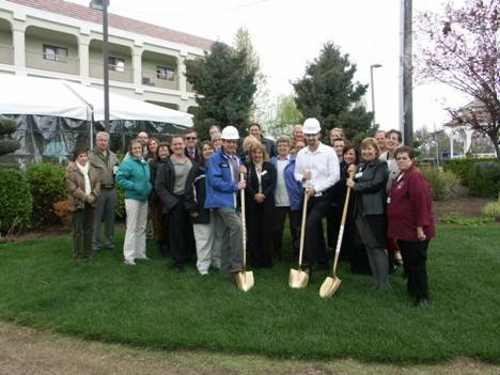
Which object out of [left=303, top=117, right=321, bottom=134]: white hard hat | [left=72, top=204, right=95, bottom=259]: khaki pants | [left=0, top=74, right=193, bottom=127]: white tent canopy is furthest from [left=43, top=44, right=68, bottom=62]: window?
[left=303, top=117, right=321, bottom=134]: white hard hat

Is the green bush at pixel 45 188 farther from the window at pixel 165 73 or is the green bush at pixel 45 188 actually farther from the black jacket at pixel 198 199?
the window at pixel 165 73

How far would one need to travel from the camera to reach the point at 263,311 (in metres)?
5.42

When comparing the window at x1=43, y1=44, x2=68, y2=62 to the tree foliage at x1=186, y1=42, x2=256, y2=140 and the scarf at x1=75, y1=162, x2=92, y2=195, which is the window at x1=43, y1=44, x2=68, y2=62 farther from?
the scarf at x1=75, y1=162, x2=92, y2=195

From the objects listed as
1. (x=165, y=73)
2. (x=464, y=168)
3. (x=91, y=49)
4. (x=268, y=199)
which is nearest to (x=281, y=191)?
(x=268, y=199)

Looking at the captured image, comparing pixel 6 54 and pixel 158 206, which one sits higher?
pixel 6 54

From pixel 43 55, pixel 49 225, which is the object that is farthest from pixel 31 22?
pixel 49 225

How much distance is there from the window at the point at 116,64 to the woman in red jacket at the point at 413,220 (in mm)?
31964

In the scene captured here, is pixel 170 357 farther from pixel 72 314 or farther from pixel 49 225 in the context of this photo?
pixel 49 225

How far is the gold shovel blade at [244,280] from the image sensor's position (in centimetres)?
621

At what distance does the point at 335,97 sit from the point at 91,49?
75.7 ft

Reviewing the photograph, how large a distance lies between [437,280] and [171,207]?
3.62 m

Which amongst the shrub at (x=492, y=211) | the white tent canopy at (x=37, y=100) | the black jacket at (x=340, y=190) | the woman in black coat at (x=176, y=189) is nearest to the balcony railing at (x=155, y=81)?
the white tent canopy at (x=37, y=100)

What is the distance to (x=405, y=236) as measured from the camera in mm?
5516

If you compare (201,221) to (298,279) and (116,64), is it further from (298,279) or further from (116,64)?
(116,64)
